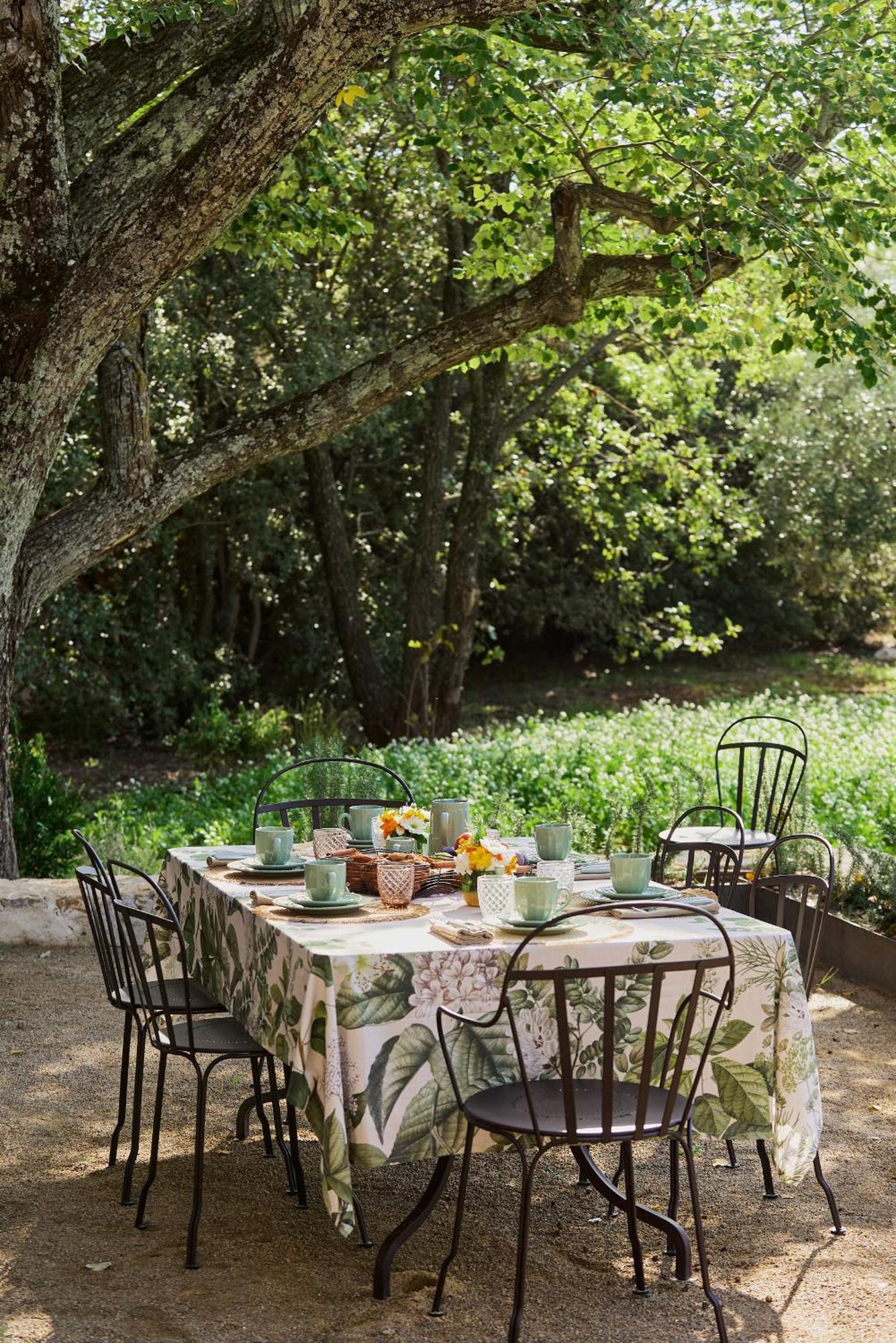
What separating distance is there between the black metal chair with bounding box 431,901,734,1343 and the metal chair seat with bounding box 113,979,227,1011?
0.98 metres

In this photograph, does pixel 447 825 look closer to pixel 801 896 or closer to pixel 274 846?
pixel 274 846

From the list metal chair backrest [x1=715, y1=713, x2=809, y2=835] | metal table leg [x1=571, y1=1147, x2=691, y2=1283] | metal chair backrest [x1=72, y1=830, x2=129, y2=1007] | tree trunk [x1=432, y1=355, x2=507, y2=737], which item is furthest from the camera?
tree trunk [x1=432, y1=355, x2=507, y2=737]

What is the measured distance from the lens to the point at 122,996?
4234mm

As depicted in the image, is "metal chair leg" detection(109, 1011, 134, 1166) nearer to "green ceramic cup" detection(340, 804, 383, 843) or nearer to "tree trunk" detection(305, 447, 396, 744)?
"green ceramic cup" detection(340, 804, 383, 843)

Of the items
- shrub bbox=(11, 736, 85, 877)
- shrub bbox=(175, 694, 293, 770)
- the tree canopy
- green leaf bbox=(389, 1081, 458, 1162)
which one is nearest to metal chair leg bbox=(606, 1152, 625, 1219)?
green leaf bbox=(389, 1081, 458, 1162)

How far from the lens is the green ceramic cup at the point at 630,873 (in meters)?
3.72

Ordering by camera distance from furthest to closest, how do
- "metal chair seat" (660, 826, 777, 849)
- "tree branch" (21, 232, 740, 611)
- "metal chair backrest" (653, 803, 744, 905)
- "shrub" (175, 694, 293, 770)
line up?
1. "shrub" (175, 694, 293, 770)
2. "tree branch" (21, 232, 740, 611)
3. "metal chair seat" (660, 826, 777, 849)
4. "metal chair backrest" (653, 803, 744, 905)

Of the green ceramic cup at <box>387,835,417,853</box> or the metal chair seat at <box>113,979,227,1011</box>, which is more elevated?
the green ceramic cup at <box>387,835,417,853</box>

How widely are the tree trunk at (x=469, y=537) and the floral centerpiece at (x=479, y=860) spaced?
28.1 feet

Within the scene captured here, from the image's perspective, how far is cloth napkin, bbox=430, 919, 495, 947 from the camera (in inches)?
133

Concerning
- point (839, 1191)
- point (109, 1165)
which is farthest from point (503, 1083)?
point (109, 1165)

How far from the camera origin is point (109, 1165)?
4262 millimetres

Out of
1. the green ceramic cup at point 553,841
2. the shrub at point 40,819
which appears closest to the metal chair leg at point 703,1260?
the green ceramic cup at point 553,841

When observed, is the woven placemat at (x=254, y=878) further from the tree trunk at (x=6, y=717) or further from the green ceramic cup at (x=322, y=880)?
the tree trunk at (x=6, y=717)
